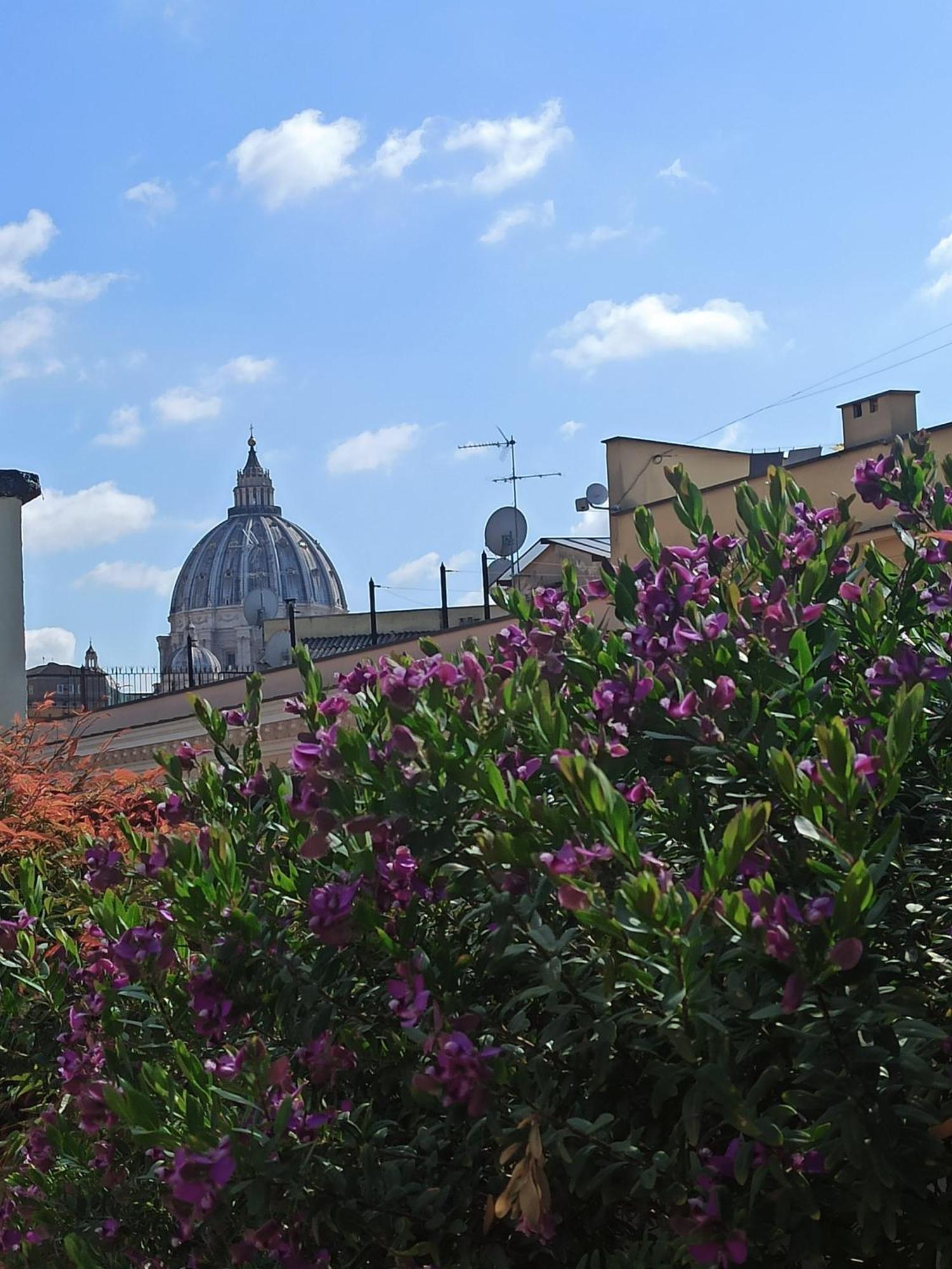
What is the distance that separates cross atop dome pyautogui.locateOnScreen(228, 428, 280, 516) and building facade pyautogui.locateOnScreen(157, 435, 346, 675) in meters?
0.28

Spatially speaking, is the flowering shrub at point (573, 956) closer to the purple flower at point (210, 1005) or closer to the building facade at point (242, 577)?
the purple flower at point (210, 1005)

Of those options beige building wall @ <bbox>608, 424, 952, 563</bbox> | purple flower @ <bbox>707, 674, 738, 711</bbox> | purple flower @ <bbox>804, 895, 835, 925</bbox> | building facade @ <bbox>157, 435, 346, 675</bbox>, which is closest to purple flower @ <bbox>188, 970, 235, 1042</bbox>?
purple flower @ <bbox>707, 674, 738, 711</bbox>

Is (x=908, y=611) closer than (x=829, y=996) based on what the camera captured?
No

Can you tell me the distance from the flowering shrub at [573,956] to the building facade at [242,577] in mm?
168052

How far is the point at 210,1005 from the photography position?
327cm

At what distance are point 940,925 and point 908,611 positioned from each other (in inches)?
36.1

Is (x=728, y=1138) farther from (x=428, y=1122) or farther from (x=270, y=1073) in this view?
(x=270, y=1073)

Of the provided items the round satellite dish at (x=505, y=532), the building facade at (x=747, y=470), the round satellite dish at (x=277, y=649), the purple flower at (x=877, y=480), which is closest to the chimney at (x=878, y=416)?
the building facade at (x=747, y=470)

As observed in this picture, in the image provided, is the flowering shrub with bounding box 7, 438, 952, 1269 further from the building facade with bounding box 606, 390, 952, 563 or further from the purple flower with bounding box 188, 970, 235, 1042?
the building facade with bounding box 606, 390, 952, 563

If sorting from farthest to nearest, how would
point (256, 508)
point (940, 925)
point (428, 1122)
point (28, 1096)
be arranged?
point (256, 508), point (28, 1096), point (428, 1122), point (940, 925)

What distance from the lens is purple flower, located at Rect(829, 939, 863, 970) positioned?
235 cm

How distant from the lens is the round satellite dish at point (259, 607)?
41156mm

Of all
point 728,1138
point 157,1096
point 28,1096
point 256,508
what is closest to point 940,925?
point 728,1138

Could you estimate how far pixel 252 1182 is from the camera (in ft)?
9.47
